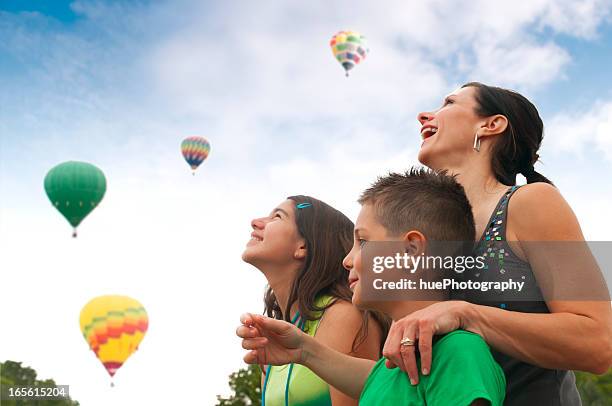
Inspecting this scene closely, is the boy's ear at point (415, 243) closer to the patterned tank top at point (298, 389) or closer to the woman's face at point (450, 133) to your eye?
the woman's face at point (450, 133)

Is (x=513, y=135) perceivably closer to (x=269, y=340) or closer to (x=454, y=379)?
(x=269, y=340)

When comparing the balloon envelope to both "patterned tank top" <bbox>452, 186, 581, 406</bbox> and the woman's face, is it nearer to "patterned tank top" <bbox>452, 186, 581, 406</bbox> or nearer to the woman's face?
the woman's face

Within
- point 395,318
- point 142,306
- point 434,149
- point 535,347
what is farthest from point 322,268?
point 142,306

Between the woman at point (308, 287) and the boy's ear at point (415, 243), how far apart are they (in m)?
1.83

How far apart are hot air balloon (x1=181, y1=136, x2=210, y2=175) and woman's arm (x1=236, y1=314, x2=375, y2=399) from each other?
44.7m

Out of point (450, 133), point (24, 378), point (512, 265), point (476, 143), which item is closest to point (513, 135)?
point (476, 143)

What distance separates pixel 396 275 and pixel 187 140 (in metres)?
46.1

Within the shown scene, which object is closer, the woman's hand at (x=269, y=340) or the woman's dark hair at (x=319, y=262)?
the woman's hand at (x=269, y=340)

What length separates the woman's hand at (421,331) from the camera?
2674 mm

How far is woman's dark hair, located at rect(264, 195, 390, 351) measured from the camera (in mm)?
5262

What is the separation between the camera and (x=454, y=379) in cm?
257

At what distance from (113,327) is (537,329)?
34.6m

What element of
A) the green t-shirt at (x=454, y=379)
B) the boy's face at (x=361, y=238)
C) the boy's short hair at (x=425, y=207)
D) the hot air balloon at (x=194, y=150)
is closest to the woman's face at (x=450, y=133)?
the boy's short hair at (x=425, y=207)

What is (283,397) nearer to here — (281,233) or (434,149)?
(281,233)
